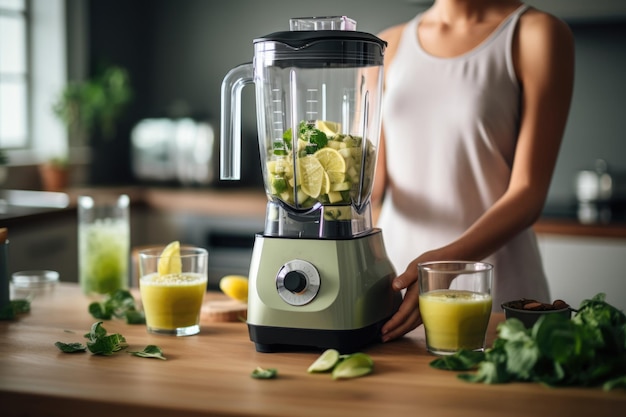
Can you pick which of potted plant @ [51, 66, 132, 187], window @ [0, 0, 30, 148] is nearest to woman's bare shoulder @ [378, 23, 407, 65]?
potted plant @ [51, 66, 132, 187]

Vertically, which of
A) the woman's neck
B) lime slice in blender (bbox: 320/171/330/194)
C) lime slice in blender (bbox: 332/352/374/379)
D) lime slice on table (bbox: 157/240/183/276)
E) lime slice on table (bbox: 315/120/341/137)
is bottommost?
lime slice in blender (bbox: 332/352/374/379)

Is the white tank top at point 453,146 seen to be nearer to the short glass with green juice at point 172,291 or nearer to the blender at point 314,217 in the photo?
the blender at point 314,217

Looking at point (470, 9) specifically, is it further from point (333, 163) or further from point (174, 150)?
point (174, 150)

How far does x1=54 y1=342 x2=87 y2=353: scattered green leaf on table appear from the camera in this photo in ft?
3.98

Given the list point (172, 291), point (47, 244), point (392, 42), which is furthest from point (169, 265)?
point (47, 244)

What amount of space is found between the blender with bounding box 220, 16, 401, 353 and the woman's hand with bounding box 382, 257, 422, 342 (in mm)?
17

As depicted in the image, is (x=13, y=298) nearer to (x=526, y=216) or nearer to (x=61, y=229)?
(x=526, y=216)

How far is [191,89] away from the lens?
414 cm

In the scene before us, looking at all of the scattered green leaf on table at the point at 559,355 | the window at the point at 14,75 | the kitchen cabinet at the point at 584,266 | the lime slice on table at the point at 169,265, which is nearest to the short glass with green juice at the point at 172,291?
the lime slice on table at the point at 169,265

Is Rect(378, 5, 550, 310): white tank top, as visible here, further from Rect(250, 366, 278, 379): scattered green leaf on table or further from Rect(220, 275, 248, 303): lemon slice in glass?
Rect(250, 366, 278, 379): scattered green leaf on table

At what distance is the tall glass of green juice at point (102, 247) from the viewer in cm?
174

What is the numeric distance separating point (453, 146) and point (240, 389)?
88cm

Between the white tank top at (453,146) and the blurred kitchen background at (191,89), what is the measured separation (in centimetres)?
126

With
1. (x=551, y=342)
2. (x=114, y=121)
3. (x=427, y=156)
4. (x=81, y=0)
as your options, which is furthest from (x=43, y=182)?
(x=551, y=342)
